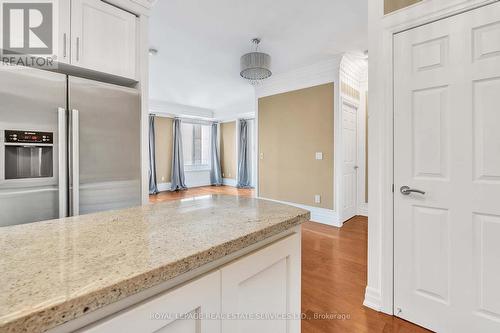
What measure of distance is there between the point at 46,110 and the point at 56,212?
637 mm

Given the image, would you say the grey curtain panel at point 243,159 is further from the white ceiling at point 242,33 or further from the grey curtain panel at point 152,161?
the white ceiling at point 242,33

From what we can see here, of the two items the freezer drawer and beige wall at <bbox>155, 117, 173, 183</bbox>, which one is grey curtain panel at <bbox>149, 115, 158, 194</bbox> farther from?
the freezer drawer

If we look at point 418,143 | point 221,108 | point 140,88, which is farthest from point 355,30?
point 221,108

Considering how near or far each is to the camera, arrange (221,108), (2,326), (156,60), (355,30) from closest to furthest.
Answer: (2,326)
(355,30)
(156,60)
(221,108)

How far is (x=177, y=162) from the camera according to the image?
7.29 meters

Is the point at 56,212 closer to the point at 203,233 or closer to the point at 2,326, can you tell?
the point at 203,233

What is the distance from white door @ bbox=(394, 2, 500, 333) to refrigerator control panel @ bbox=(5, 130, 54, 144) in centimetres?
233

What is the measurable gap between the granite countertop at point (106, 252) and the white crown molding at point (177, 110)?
19.9ft

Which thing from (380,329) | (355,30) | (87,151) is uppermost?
(355,30)

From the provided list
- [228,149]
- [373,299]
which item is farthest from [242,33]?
[228,149]

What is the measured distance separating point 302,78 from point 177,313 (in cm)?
430

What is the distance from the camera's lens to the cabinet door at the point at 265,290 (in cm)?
73

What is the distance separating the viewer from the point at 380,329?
1.62 m

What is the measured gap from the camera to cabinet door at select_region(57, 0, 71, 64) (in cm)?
156
